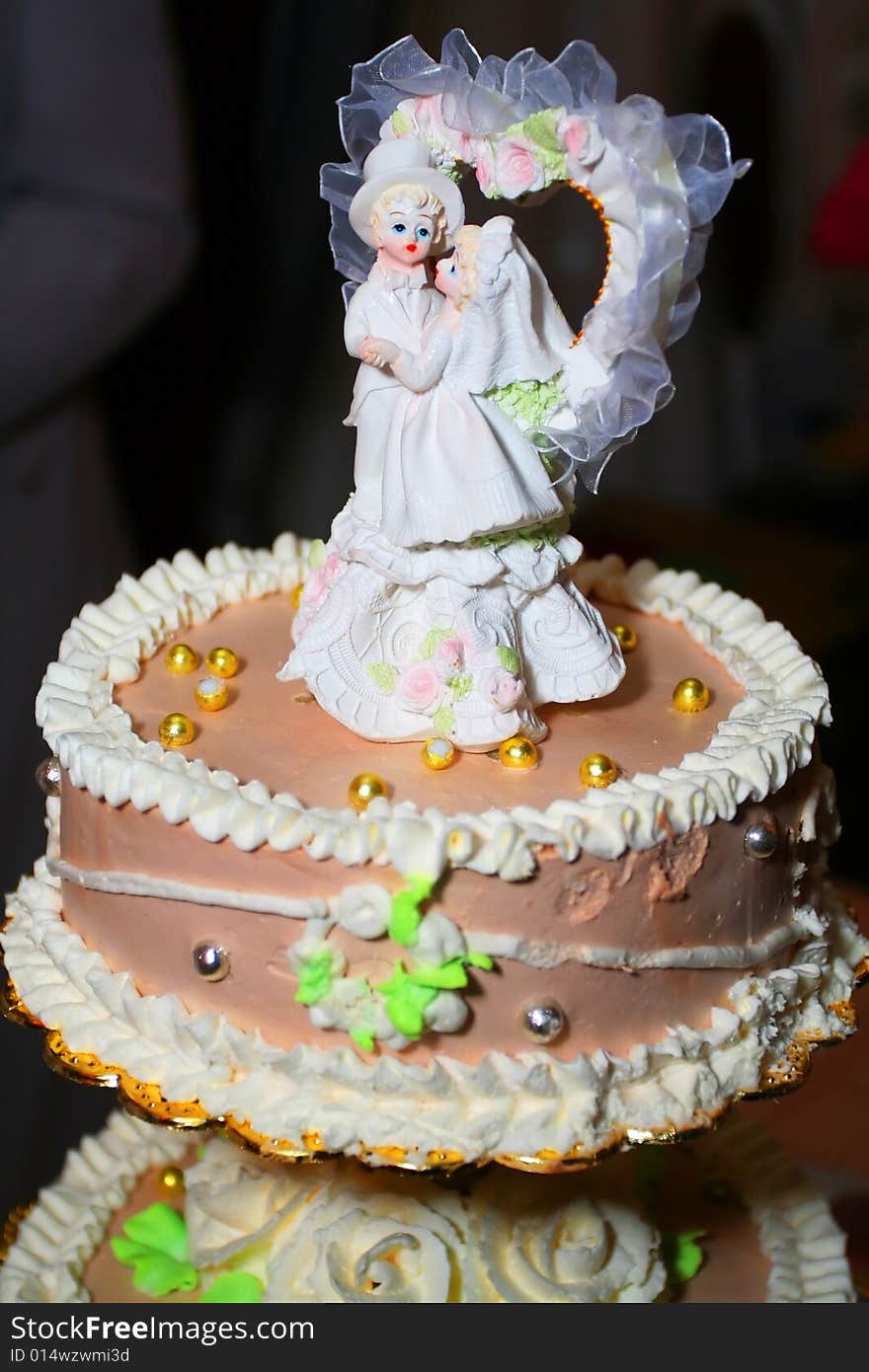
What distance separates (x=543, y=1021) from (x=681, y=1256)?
898 millimetres

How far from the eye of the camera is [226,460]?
4680 mm

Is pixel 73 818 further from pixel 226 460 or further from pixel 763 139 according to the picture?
pixel 763 139

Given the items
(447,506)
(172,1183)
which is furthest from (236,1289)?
(447,506)

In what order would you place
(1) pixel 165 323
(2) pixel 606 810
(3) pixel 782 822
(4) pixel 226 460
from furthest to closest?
1. (4) pixel 226 460
2. (1) pixel 165 323
3. (3) pixel 782 822
4. (2) pixel 606 810

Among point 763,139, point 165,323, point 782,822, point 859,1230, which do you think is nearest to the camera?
point 782,822

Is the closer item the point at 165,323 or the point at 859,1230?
the point at 859,1230

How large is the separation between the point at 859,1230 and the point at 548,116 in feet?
6.60

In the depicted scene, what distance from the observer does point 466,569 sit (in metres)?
2.37

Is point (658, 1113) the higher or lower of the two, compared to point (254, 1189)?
higher

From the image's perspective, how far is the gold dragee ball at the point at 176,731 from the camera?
94.3 inches

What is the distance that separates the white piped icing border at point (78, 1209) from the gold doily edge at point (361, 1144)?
58cm

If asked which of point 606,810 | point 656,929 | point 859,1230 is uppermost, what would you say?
point 606,810

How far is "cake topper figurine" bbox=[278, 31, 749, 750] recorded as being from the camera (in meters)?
2.26
